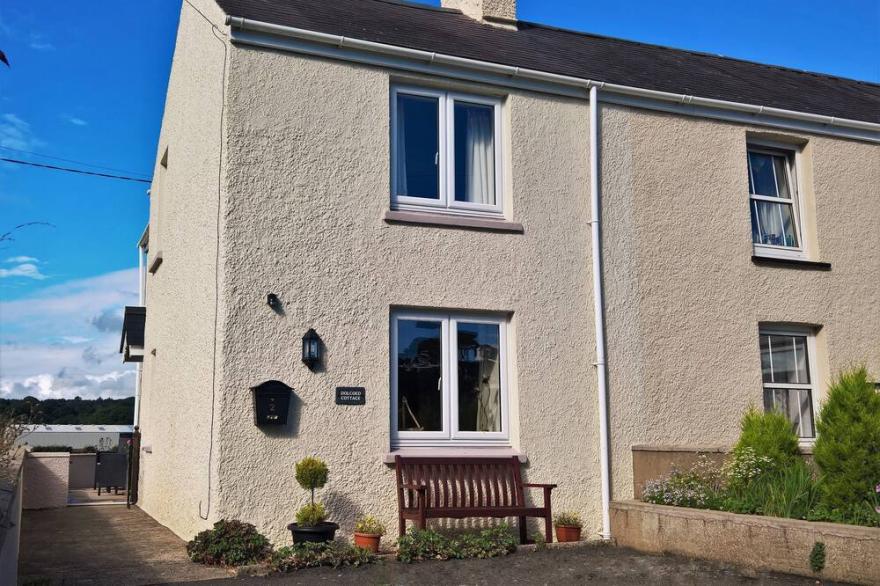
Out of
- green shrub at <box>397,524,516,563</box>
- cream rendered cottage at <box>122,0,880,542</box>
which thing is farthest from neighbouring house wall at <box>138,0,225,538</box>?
green shrub at <box>397,524,516,563</box>

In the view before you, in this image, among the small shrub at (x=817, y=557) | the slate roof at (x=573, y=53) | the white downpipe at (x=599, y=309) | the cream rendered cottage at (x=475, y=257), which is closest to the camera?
the small shrub at (x=817, y=557)

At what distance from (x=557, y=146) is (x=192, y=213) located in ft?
15.3

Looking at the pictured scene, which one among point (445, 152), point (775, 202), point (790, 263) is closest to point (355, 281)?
point (445, 152)

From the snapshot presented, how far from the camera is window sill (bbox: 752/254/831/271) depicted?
11703 millimetres

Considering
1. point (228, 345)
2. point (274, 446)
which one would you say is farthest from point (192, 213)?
point (274, 446)

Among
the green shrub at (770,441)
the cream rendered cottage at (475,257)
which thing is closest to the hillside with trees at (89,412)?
the cream rendered cottage at (475,257)

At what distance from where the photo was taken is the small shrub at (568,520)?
32.2 ft

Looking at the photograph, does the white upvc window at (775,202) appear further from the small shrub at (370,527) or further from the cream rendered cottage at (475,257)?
the small shrub at (370,527)

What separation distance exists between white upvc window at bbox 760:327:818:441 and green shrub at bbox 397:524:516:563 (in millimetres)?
4679

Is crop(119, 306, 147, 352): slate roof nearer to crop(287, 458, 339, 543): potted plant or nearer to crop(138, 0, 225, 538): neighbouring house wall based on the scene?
crop(138, 0, 225, 538): neighbouring house wall

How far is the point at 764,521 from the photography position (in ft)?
25.7

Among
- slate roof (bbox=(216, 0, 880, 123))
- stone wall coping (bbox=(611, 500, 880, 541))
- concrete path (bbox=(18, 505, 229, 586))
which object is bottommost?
concrete path (bbox=(18, 505, 229, 586))

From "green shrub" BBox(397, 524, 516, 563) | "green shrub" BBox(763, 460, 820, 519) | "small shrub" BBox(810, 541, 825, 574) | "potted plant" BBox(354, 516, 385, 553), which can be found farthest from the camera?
"potted plant" BBox(354, 516, 385, 553)

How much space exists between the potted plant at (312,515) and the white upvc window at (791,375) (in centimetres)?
618
